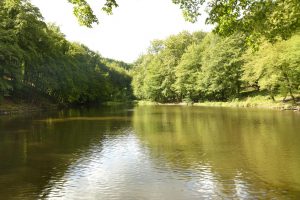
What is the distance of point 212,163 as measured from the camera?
53.1 ft

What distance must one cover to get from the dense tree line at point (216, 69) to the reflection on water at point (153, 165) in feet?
24.1

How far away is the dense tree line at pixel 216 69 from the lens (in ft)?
163

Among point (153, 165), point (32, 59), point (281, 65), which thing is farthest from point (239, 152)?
point (32, 59)

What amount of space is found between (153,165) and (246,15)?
315 inches

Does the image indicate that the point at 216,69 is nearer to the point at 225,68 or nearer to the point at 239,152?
the point at 225,68

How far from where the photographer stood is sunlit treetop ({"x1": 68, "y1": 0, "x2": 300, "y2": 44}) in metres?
11.1

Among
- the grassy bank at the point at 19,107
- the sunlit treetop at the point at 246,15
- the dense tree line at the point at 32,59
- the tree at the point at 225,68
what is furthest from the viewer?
the tree at the point at 225,68

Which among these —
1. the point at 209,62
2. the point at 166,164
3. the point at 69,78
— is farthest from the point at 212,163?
the point at 209,62

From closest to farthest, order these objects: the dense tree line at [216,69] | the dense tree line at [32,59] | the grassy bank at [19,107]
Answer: the dense tree line at [32,59] < the grassy bank at [19,107] < the dense tree line at [216,69]

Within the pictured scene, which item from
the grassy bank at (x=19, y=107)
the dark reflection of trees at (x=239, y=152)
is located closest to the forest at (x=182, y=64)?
the grassy bank at (x=19, y=107)

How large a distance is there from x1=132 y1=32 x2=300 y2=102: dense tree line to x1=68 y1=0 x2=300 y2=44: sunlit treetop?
35.7ft

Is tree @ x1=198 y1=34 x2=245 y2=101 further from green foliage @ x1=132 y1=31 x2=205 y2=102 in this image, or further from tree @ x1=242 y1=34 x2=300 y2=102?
green foliage @ x1=132 y1=31 x2=205 y2=102

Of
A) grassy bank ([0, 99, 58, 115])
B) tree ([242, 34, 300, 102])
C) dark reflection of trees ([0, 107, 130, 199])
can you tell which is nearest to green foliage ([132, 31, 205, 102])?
grassy bank ([0, 99, 58, 115])

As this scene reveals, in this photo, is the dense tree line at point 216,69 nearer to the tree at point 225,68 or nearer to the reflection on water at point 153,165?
the tree at point 225,68
